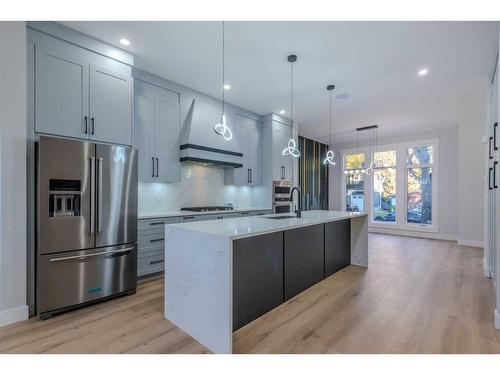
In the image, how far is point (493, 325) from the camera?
87.7 inches

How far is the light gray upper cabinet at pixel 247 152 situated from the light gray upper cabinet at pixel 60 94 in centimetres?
261

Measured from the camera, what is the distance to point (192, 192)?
4.59 metres

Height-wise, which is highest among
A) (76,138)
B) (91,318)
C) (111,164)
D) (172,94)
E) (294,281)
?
(172,94)

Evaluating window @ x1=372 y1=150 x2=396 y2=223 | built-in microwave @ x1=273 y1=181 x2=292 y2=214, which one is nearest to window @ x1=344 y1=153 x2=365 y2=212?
window @ x1=372 y1=150 x2=396 y2=223

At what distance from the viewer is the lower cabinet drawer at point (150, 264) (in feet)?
10.7

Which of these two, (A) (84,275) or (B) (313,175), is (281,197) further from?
(A) (84,275)

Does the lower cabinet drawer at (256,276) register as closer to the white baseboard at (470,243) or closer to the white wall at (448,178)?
the white baseboard at (470,243)

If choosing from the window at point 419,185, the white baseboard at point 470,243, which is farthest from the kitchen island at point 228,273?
the window at point 419,185

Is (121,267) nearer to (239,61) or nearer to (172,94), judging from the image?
(172,94)

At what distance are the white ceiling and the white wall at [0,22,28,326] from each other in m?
0.61

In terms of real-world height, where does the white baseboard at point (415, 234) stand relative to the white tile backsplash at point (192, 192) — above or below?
below

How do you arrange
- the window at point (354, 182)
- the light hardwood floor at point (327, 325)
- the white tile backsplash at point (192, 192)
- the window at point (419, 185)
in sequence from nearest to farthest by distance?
1. the light hardwood floor at point (327, 325)
2. the white tile backsplash at point (192, 192)
3. the window at point (419, 185)
4. the window at point (354, 182)
